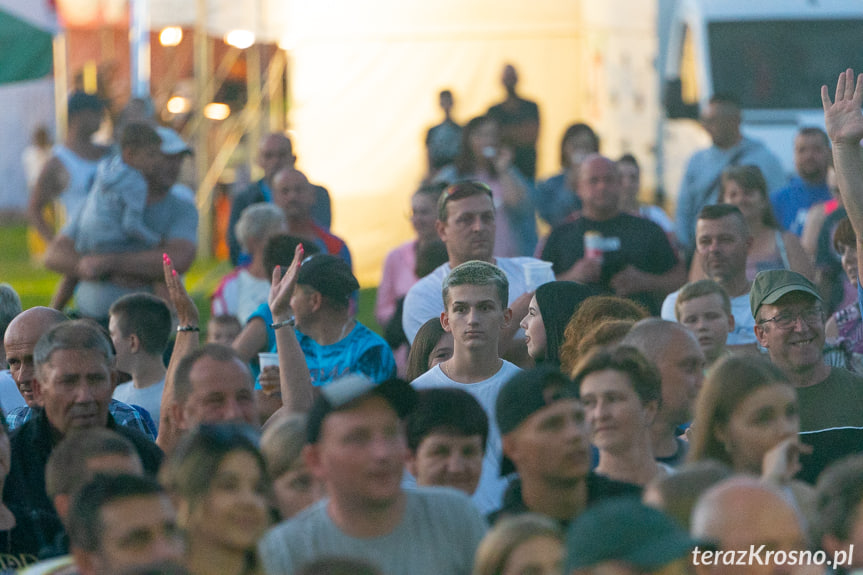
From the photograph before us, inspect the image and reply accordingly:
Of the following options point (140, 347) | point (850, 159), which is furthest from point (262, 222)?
point (850, 159)

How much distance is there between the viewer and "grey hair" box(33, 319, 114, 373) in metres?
4.66

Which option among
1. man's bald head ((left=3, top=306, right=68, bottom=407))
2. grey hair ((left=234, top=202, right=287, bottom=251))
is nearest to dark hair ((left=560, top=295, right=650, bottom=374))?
man's bald head ((left=3, top=306, right=68, bottom=407))

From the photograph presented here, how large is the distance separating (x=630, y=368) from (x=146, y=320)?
270 centimetres

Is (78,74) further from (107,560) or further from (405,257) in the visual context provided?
(107,560)

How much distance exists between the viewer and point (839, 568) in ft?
11.0

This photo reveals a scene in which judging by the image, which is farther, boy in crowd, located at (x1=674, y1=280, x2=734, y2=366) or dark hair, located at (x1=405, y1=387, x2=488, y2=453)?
boy in crowd, located at (x1=674, y1=280, x2=734, y2=366)

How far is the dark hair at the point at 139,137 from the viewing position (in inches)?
300

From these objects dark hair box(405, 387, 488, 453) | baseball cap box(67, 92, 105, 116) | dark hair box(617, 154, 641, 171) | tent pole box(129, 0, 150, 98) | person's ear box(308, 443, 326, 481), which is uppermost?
tent pole box(129, 0, 150, 98)

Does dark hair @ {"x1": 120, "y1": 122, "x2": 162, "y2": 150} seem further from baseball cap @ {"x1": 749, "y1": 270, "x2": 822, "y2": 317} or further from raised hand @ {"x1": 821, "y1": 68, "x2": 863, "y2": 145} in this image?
raised hand @ {"x1": 821, "y1": 68, "x2": 863, "y2": 145}

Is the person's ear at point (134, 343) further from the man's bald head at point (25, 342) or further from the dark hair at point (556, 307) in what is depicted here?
the dark hair at point (556, 307)

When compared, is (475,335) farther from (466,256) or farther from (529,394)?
(466,256)

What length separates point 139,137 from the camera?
25.0 feet

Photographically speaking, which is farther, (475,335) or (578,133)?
(578,133)

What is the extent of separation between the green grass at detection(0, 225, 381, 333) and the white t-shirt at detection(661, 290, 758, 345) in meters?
5.59
